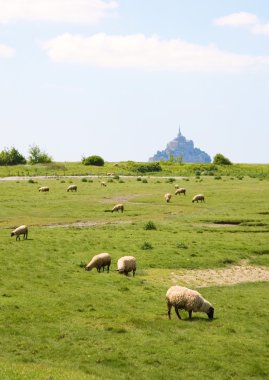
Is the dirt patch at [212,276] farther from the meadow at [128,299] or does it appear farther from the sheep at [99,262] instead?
the sheep at [99,262]

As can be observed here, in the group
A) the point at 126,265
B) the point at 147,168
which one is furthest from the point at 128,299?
the point at 147,168

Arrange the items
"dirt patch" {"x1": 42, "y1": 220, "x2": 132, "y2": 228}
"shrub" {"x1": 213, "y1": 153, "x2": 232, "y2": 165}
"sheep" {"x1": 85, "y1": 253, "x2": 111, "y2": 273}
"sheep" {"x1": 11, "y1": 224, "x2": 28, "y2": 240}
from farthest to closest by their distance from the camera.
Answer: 1. "shrub" {"x1": 213, "y1": 153, "x2": 232, "y2": 165}
2. "dirt patch" {"x1": 42, "y1": 220, "x2": 132, "y2": 228}
3. "sheep" {"x1": 11, "y1": 224, "x2": 28, "y2": 240}
4. "sheep" {"x1": 85, "y1": 253, "x2": 111, "y2": 273}

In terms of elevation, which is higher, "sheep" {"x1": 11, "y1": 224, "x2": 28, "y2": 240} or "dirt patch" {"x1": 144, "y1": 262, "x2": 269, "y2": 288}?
"sheep" {"x1": 11, "y1": 224, "x2": 28, "y2": 240}

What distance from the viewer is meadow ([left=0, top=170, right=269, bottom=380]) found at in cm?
2072

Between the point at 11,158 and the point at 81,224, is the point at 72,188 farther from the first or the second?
the point at 11,158

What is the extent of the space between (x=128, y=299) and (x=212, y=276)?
9999mm

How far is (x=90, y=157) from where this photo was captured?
509ft

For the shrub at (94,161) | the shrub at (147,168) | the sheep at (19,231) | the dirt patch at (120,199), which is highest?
the shrub at (94,161)

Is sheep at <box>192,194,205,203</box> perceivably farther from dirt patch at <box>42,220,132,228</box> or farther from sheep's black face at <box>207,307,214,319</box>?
sheep's black face at <box>207,307,214,319</box>

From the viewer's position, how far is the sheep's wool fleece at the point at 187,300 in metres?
25.4

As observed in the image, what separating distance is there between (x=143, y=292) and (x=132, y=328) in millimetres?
5870

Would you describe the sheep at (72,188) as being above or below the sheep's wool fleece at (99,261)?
above

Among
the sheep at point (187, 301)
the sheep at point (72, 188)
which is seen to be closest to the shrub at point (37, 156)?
the sheep at point (72, 188)

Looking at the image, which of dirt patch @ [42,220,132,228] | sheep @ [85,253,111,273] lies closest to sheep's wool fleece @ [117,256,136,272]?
sheep @ [85,253,111,273]
